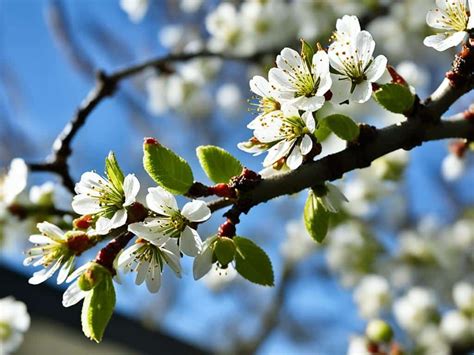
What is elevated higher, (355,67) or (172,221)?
Answer: (355,67)

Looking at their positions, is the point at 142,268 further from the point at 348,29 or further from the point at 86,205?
the point at 348,29

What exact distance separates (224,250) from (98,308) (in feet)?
0.50

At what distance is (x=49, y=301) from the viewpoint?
3.96m

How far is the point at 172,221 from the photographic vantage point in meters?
0.68

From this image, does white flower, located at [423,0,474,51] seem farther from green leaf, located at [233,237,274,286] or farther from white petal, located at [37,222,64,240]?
white petal, located at [37,222,64,240]

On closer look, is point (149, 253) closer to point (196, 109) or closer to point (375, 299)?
point (375, 299)

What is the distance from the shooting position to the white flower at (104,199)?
671 mm

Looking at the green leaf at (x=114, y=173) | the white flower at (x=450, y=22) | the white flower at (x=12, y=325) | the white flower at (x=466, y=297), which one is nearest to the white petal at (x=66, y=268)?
the green leaf at (x=114, y=173)

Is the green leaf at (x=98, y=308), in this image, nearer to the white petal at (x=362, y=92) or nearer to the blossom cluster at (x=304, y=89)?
the blossom cluster at (x=304, y=89)

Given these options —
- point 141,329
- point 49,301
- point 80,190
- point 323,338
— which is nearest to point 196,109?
point 49,301

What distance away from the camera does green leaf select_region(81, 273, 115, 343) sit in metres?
0.68

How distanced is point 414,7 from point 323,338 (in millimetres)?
4392

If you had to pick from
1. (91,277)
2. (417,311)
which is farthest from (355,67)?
(417,311)

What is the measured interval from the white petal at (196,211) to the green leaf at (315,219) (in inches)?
5.3
